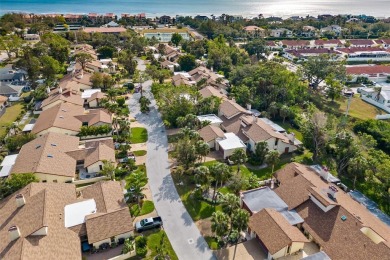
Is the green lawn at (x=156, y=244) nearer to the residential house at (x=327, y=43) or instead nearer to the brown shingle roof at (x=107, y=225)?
the brown shingle roof at (x=107, y=225)

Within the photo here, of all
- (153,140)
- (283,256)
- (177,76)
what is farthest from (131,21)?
(283,256)

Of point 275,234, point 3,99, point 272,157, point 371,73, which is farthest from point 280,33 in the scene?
point 275,234

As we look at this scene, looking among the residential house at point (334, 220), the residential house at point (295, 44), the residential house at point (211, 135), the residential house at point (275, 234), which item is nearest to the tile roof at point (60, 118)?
the residential house at point (211, 135)

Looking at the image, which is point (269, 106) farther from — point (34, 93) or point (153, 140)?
point (34, 93)

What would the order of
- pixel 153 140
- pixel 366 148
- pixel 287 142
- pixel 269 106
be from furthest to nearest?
pixel 269 106 → pixel 153 140 → pixel 287 142 → pixel 366 148

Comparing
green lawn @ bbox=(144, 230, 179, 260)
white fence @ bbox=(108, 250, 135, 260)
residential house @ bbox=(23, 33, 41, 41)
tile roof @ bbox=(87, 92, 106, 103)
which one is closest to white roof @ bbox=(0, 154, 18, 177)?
white fence @ bbox=(108, 250, 135, 260)

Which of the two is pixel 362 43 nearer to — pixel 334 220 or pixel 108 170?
pixel 334 220
